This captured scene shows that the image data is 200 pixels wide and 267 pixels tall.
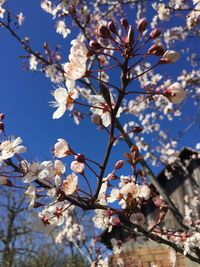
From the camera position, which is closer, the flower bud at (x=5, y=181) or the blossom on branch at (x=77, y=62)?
the blossom on branch at (x=77, y=62)

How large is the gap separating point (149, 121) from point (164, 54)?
701 centimetres

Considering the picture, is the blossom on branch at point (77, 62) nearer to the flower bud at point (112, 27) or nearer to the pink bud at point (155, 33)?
the flower bud at point (112, 27)

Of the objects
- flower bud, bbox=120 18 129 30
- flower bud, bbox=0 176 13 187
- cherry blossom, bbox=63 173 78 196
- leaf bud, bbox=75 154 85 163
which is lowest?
cherry blossom, bbox=63 173 78 196

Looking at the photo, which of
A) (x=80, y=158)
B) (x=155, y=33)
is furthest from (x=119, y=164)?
(x=155, y=33)

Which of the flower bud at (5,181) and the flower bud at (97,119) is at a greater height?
the flower bud at (97,119)

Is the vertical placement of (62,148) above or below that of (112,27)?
below

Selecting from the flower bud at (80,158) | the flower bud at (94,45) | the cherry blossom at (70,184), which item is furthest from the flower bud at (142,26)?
the cherry blossom at (70,184)

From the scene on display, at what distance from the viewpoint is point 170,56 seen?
1.17 meters

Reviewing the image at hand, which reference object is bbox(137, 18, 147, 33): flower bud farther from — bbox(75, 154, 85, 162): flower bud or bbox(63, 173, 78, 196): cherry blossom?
bbox(63, 173, 78, 196): cherry blossom

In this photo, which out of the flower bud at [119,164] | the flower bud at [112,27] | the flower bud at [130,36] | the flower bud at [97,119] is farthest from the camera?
the flower bud at [119,164]

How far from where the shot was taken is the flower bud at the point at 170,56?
1165mm

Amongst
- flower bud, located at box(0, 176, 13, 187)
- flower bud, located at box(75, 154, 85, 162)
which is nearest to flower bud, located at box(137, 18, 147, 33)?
flower bud, located at box(75, 154, 85, 162)

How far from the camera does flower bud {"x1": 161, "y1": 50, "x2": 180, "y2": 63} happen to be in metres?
1.17

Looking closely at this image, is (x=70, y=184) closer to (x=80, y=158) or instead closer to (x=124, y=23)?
(x=80, y=158)
